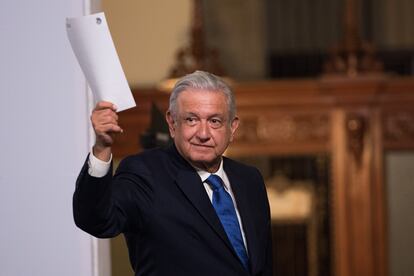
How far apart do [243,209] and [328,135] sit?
4.34 m

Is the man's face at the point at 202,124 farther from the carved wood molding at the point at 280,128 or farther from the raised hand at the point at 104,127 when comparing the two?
the carved wood molding at the point at 280,128

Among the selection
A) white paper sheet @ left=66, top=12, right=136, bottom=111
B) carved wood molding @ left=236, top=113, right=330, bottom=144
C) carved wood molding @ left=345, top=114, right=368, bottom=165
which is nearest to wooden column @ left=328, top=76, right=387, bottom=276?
carved wood molding @ left=345, top=114, right=368, bottom=165

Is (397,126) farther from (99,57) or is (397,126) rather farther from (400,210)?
(99,57)

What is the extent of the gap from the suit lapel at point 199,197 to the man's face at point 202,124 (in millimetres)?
34

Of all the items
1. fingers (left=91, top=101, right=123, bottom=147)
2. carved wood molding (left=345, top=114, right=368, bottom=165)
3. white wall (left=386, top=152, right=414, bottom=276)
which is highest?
fingers (left=91, top=101, right=123, bottom=147)

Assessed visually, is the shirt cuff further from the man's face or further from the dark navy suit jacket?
the man's face

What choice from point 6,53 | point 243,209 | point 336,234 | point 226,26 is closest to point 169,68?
point 226,26

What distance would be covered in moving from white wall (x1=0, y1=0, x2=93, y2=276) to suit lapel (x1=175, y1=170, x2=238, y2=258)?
495mm

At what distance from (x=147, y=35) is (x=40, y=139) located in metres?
4.03

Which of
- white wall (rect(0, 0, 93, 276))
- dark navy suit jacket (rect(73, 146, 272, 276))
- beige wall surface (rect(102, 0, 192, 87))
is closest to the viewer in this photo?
dark navy suit jacket (rect(73, 146, 272, 276))

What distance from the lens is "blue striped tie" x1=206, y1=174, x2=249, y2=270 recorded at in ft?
5.59

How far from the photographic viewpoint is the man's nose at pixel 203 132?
166 cm

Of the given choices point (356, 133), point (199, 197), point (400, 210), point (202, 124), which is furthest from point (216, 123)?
point (400, 210)

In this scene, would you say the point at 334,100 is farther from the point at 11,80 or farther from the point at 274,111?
the point at 11,80
